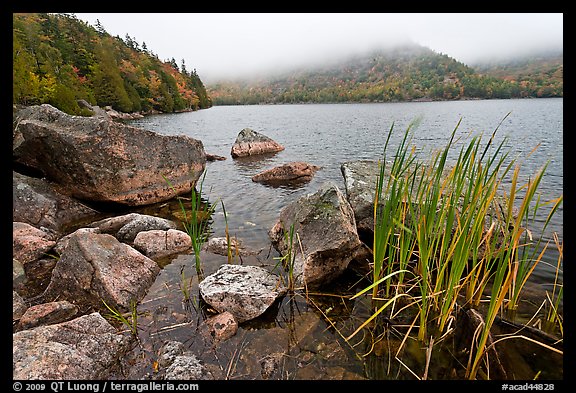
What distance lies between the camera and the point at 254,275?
5445 millimetres

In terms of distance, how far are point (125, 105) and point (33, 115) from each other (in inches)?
2837

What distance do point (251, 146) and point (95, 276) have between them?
58.8 feet

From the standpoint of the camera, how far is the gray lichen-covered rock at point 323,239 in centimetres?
→ 545

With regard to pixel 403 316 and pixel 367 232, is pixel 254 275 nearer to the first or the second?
pixel 403 316

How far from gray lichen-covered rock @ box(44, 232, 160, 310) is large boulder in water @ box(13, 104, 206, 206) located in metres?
4.45

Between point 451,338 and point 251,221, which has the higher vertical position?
point 251,221

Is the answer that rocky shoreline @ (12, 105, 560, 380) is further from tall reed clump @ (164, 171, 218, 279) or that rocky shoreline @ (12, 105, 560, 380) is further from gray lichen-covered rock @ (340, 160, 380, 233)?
tall reed clump @ (164, 171, 218, 279)

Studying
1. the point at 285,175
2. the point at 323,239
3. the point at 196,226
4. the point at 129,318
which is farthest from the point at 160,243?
the point at 285,175

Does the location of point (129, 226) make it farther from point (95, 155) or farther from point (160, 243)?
point (95, 155)

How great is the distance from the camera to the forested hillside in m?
33.6

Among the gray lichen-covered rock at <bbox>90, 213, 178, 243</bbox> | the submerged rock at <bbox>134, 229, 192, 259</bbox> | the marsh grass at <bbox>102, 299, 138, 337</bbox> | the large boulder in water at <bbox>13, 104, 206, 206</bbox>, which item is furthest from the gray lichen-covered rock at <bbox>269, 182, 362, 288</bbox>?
the large boulder in water at <bbox>13, 104, 206, 206</bbox>

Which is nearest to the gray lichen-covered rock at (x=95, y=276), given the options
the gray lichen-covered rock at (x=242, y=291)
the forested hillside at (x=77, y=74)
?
the gray lichen-covered rock at (x=242, y=291)
